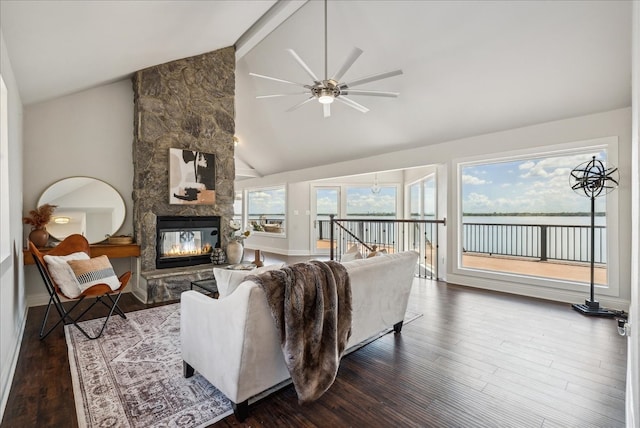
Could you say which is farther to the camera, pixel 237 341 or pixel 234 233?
pixel 234 233

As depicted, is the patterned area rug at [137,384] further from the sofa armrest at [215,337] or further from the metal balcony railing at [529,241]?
the metal balcony railing at [529,241]

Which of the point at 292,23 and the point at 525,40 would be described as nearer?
the point at 525,40

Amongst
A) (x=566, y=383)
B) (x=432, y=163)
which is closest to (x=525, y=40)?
(x=432, y=163)

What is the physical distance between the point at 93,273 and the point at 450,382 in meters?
3.43

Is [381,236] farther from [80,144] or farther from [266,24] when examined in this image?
[80,144]

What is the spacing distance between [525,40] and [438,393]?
3768mm

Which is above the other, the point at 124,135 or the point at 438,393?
the point at 124,135

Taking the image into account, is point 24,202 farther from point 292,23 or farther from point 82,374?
point 292,23

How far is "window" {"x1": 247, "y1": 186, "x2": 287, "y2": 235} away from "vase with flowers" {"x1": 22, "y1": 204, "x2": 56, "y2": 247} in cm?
555

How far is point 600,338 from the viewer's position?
115 inches

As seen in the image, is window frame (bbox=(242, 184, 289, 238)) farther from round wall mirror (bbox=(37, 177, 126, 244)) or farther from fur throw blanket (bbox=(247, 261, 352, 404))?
fur throw blanket (bbox=(247, 261, 352, 404))

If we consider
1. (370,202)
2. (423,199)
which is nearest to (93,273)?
(423,199)

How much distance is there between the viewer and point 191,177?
15.5 ft

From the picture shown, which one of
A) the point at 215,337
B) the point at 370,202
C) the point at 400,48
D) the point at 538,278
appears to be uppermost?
the point at 400,48
